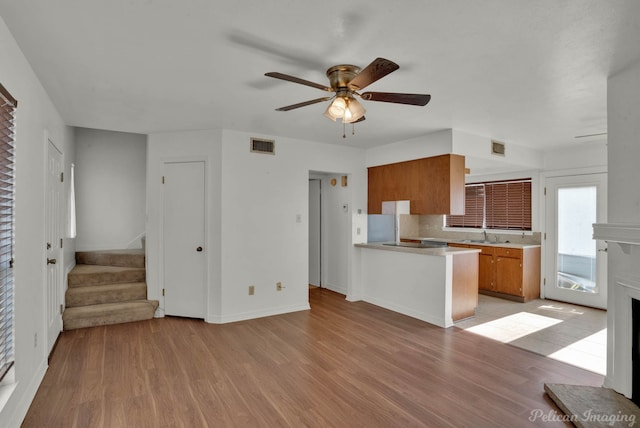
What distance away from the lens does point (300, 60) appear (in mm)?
2350

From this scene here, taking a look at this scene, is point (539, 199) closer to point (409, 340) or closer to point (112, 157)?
point (409, 340)

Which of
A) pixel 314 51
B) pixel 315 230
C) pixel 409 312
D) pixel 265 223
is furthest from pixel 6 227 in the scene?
pixel 315 230

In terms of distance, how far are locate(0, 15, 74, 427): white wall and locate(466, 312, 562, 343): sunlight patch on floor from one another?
4.18 meters

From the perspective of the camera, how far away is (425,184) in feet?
15.2

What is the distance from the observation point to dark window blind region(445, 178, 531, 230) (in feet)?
19.5

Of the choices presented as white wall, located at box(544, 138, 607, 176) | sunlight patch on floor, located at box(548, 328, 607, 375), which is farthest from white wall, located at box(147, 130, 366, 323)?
white wall, located at box(544, 138, 607, 176)

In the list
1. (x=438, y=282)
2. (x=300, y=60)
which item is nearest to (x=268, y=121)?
(x=300, y=60)

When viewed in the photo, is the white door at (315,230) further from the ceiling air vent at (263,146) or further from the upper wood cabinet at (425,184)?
the ceiling air vent at (263,146)

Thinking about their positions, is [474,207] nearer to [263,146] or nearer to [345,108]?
[263,146]

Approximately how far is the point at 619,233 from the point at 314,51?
2441 millimetres

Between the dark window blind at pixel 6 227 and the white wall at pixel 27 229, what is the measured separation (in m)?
0.07

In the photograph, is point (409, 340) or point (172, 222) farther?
point (172, 222)

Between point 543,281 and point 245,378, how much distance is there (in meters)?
5.17

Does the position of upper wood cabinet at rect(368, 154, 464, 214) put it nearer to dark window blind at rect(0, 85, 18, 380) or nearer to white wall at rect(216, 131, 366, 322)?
white wall at rect(216, 131, 366, 322)
